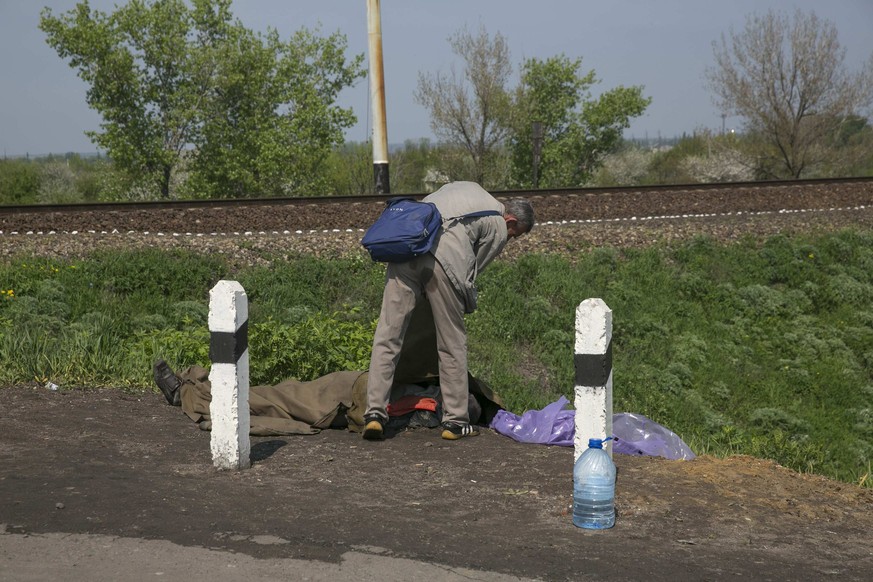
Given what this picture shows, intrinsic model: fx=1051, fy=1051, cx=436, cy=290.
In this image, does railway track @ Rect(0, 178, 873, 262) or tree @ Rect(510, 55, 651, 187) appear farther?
tree @ Rect(510, 55, 651, 187)

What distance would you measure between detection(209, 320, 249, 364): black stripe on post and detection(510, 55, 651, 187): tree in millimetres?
34182

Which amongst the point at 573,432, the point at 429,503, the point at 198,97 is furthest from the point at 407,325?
the point at 198,97

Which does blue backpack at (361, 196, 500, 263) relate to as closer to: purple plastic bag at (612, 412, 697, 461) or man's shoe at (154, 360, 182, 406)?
purple plastic bag at (612, 412, 697, 461)

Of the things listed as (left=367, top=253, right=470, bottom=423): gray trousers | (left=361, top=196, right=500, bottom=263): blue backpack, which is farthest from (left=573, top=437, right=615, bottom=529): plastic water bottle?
(left=361, top=196, right=500, bottom=263): blue backpack

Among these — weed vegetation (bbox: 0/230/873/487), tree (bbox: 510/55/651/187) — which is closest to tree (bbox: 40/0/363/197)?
tree (bbox: 510/55/651/187)

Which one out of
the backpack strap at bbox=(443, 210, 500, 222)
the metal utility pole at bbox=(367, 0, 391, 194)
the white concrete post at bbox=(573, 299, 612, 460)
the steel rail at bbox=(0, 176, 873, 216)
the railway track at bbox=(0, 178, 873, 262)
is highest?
the metal utility pole at bbox=(367, 0, 391, 194)

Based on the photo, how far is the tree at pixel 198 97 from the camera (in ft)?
105

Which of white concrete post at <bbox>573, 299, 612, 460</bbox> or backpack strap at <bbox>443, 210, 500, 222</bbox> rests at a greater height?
backpack strap at <bbox>443, 210, 500, 222</bbox>

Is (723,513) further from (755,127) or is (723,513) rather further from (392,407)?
(755,127)

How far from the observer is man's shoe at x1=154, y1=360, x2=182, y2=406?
303 inches

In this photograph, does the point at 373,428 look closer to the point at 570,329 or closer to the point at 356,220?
the point at 570,329

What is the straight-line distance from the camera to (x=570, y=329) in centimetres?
1290

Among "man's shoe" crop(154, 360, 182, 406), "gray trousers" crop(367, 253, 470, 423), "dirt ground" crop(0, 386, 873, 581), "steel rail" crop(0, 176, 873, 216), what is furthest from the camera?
"steel rail" crop(0, 176, 873, 216)

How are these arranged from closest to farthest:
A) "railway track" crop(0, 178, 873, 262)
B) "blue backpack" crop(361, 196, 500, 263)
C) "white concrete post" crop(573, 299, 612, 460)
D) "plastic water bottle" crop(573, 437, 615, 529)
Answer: "plastic water bottle" crop(573, 437, 615, 529) < "white concrete post" crop(573, 299, 612, 460) < "blue backpack" crop(361, 196, 500, 263) < "railway track" crop(0, 178, 873, 262)
